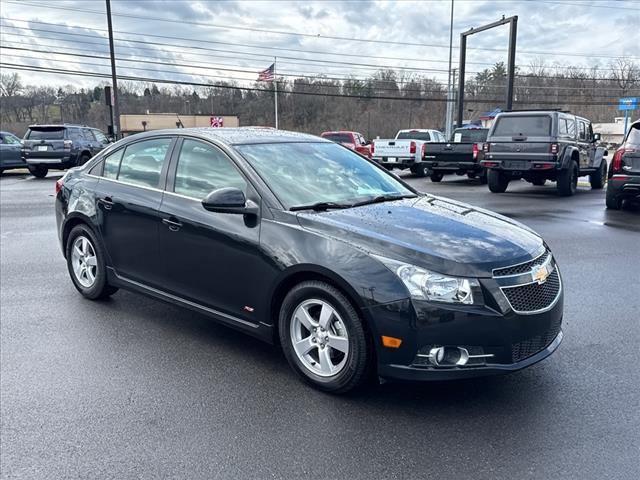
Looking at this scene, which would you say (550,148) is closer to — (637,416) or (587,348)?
(587,348)

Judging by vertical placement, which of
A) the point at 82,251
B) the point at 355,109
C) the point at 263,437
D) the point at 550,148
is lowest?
the point at 263,437

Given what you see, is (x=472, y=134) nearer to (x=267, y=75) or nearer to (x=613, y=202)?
(x=613, y=202)

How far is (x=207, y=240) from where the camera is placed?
4020 millimetres

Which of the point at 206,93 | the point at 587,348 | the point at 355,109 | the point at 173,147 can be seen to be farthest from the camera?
the point at 355,109

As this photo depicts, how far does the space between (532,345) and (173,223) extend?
2705 mm

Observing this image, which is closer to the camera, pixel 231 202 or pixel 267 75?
pixel 231 202

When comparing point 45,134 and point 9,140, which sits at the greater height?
point 45,134

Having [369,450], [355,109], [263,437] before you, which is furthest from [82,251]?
[355,109]

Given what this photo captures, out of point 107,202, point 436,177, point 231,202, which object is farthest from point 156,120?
point 231,202

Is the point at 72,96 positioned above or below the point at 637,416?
above

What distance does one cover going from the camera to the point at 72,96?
77125 millimetres

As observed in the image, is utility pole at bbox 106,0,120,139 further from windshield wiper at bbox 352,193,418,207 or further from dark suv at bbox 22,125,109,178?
windshield wiper at bbox 352,193,418,207

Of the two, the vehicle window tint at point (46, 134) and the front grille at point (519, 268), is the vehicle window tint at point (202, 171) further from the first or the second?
the vehicle window tint at point (46, 134)

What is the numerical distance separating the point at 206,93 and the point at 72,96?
20.0 metres
